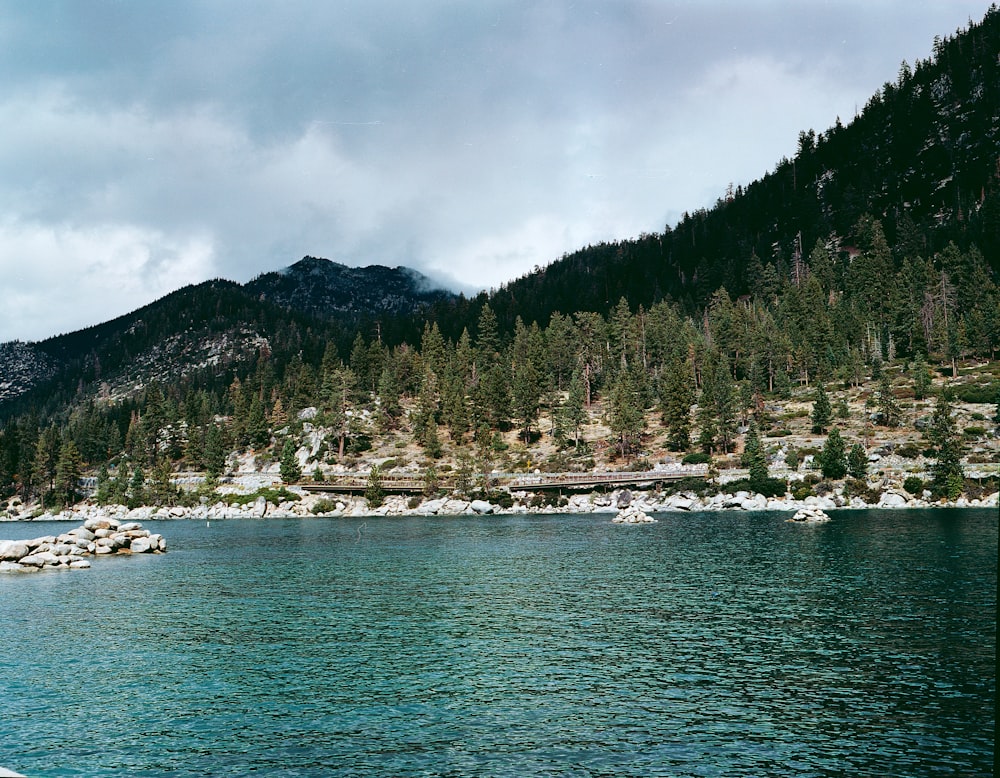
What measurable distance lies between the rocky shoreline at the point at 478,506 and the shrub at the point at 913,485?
3.40ft

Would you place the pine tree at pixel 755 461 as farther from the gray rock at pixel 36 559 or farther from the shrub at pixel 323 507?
the gray rock at pixel 36 559

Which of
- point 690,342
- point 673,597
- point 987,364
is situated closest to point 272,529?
point 673,597

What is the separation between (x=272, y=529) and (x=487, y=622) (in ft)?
220

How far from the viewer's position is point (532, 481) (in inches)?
4572

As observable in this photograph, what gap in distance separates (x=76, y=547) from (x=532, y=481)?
2682 inches

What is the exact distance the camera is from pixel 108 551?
68750 millimetres

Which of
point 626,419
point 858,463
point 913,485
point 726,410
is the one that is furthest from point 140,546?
point 913,485

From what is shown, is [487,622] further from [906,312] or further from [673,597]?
[906,312]

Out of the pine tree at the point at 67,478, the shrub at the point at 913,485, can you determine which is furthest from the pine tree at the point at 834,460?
the pine tree at the point at 67,478

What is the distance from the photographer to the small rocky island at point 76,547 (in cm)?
5856

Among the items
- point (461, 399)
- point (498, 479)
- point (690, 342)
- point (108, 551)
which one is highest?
point (690, 342)

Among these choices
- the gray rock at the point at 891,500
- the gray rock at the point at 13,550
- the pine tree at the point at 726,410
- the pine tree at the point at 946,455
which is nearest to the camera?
the gray rock at the point at 13,550

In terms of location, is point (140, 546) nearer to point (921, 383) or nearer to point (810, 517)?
point (810, 517)

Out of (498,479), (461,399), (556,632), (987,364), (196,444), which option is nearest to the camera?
(556,632)
